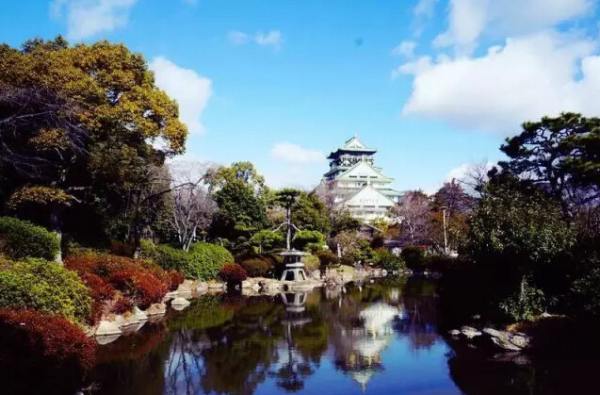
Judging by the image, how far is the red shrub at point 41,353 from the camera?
750cm

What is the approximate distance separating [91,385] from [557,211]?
38.4ft

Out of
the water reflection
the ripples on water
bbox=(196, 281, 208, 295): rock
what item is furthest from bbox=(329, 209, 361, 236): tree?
the ripples on water

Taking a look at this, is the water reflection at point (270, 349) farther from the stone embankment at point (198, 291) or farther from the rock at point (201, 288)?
the rock at point (201, 288)

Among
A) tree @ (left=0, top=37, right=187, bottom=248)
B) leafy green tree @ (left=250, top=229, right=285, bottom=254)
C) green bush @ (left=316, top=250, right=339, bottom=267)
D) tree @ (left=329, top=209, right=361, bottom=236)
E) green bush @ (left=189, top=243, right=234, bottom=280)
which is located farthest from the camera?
tree @ (left=329, top=209, right=361, bottom=236)

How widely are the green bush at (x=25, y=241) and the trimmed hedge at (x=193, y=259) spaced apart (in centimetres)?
765

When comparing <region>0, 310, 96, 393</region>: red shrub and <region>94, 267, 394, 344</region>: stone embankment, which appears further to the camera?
<region>94, 267, 394, 344</region>: stone embankment

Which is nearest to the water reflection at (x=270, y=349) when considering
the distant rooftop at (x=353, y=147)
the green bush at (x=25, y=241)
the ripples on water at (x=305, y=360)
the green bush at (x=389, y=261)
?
the ripples on water at (x=305, y=360)

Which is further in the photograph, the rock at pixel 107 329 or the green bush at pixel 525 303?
the rock at pixel 107 329

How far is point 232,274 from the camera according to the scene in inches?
1056

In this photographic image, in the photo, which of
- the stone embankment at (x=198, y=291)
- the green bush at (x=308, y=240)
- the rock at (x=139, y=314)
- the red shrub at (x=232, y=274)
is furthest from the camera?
the green bush at (x=308, y=240)

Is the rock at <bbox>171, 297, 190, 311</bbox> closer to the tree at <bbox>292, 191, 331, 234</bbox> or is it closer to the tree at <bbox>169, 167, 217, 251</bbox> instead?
the tree at <bbox>169, 167, 217, 251</bbox>

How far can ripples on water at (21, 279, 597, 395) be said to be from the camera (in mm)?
9133

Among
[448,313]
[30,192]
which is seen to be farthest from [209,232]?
[448,313]

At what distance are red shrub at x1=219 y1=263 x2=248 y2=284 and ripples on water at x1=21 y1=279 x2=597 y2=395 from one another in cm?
836
